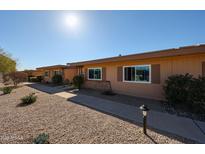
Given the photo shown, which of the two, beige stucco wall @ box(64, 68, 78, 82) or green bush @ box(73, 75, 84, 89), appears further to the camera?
beige stucco wall @ box(64, 68, 78, 82)

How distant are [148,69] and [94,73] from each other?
5759mm

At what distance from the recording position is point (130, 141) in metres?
3.43

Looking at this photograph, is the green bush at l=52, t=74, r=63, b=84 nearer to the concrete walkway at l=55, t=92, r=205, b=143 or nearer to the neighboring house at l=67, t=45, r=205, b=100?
the neighboring house at l=67, t=45, r=205, b=100

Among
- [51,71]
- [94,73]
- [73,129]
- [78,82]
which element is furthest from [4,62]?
[73,129]

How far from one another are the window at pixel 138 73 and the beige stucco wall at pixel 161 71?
→ 0.26m

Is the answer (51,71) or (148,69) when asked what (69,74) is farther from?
(148,69)

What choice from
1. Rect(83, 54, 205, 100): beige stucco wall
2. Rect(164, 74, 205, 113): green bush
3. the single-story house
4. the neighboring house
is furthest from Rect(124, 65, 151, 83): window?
the single-story house

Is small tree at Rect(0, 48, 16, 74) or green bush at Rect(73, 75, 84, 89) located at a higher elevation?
small tree at Rect(0, 48, 16, 74)

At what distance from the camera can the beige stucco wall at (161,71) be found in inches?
270

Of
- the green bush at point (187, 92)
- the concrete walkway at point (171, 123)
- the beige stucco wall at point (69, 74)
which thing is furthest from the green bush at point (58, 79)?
the green bush at point (187, 92)

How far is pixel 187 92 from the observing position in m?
6.18

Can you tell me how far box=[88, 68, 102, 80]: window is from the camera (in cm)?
1248

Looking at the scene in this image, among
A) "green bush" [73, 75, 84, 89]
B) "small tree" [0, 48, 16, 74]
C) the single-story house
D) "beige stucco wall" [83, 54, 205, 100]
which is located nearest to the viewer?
"beige stucco wall" [83, 54, 205, 100]
